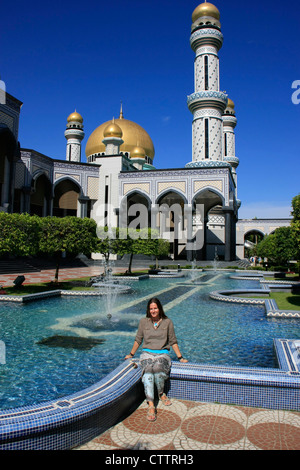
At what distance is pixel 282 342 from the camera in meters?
4.92

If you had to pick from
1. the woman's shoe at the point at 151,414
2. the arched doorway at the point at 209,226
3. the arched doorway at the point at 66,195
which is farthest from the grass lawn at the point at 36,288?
the arched doorway at the point at 209,226

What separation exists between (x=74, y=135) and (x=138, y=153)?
336 inches

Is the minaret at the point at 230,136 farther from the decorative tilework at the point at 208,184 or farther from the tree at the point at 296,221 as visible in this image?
the tree at the point at 296,221

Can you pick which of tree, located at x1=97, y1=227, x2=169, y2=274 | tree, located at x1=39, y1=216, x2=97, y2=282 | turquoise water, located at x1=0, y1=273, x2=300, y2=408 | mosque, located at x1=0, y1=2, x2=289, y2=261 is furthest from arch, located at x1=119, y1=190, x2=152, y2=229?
turquoise water, located at x1=0, y1=273, x2=300, y2=408

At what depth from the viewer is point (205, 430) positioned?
280 centimetres

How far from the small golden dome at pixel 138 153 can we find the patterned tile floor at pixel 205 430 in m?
35.7

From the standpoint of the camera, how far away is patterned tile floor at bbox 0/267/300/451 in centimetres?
259

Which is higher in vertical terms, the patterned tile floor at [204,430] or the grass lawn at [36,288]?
the grass lawn at [36,288]

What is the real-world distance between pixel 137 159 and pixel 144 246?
21.1 m

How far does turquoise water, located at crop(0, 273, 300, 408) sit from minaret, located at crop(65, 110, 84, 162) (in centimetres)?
3333

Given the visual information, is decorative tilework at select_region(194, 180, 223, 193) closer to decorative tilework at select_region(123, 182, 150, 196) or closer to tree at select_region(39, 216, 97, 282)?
decorative tilework at select_region(123, 182, 150, 196)

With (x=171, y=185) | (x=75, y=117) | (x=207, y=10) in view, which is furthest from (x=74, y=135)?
(x=207, y=10)

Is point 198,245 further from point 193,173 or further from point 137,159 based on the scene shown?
point 137,159

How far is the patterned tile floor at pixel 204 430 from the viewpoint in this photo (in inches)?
102
